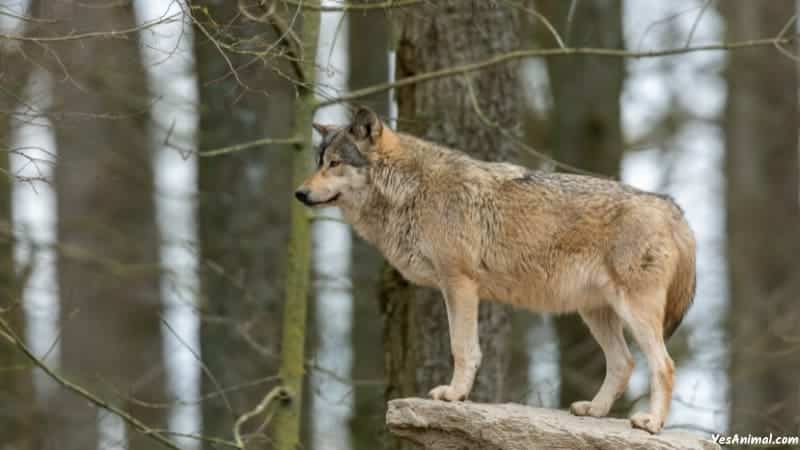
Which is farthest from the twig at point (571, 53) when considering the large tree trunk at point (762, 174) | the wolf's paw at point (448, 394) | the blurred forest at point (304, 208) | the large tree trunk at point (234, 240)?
the large tree trunk at point (762, 174)

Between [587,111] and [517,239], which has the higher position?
[587,111]

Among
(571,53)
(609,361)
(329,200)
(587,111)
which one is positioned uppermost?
(587,111)

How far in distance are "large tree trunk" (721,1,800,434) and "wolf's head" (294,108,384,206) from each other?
1057 centimetres

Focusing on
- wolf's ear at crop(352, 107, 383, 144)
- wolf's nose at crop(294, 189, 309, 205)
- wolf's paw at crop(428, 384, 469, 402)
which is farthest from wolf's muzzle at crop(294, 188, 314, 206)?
wolf's paw at crop(428, 384, 469, 402)

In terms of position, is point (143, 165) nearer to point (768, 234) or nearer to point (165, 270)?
point (165, 270)

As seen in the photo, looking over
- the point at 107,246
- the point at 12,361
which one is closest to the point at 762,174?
the point at 107,246

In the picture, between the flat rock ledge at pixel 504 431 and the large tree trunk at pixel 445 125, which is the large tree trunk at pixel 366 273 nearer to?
the large tree trunk at pixel 445 125

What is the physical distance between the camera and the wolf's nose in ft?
30.5

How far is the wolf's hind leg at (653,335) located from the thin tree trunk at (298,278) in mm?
2790

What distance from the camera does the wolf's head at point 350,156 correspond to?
31.4 feet

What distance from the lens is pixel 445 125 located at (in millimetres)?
11422

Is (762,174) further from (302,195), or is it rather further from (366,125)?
(302,195)

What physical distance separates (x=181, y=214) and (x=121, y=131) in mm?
1502

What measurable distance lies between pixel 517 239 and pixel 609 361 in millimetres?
1129
